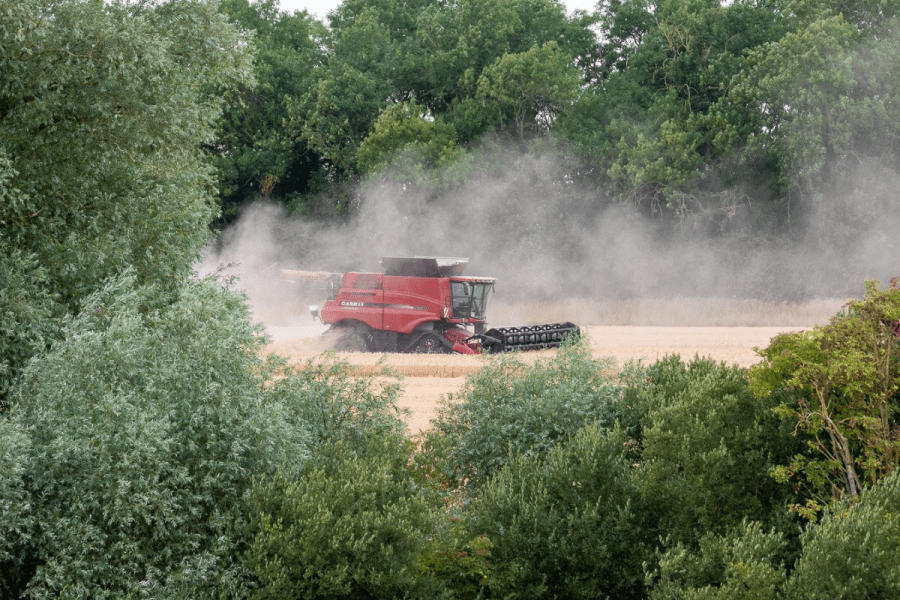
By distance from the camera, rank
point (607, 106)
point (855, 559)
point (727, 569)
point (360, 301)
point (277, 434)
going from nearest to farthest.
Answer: point (855, 559) < point (727, 569) < point (277, 434) < point (360, 301) < point (607, 106)

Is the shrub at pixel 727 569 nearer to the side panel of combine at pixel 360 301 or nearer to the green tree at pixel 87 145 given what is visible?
the green tree at pixel 87 145

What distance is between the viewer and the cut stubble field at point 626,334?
19.5 m

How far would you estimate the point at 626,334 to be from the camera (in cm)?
3078

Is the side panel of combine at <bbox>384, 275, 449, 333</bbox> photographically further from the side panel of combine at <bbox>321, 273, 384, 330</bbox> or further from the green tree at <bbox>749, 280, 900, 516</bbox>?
the green tree at <bbox>749, 280, 900, 516</bbox>

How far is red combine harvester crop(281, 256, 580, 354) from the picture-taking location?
23.1 m

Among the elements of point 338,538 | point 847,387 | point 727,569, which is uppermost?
point 847,387

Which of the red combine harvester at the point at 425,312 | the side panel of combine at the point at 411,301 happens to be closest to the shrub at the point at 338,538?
the red combine harvester at the point at 425,312

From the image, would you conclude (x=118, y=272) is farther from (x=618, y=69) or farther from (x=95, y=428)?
(x=618, y=69)

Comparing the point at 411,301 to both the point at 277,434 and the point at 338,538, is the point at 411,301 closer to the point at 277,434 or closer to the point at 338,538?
the point at 277,434

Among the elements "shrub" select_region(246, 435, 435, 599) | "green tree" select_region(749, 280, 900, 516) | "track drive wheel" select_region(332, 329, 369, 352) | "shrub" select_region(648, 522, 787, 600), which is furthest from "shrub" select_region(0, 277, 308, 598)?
"track drive wheel" select_region(332, 329, 369, 352)

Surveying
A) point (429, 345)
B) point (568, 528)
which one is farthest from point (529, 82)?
point (568, 528)

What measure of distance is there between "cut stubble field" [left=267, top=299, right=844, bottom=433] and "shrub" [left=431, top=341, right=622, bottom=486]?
65.0 inches

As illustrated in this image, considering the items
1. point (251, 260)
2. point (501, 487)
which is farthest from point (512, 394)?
point (251, 260)

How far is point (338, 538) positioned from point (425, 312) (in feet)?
51.6
